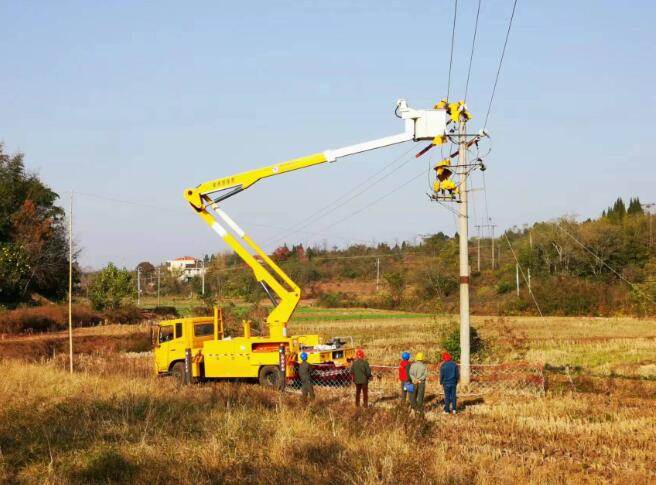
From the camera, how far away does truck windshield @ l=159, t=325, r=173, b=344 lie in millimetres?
23344

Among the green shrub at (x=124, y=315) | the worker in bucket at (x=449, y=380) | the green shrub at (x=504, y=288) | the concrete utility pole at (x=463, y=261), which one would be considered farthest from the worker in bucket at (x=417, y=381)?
the green shrub at (x=504, y=288)

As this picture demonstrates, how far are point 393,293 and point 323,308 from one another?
8.59 metres

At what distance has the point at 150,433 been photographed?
12.5m

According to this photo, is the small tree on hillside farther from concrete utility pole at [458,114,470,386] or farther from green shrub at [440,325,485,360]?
concrete utility pole at [458,114,470,386]

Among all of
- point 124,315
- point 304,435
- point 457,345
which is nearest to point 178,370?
point 457,345

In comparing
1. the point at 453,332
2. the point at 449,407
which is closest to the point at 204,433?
the point at 449,407

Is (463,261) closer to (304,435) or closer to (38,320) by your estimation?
(304,435)

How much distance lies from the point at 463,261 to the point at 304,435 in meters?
10.4

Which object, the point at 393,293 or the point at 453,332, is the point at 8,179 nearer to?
the point at 393,293

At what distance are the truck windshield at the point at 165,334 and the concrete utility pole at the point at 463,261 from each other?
9053mm

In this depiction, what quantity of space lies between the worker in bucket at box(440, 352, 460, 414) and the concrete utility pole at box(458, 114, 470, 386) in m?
4.08

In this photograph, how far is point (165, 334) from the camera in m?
23.4

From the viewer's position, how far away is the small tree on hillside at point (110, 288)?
59500 mm

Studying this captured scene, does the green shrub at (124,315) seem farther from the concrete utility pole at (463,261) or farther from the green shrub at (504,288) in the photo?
the green shrub at (504,288)
